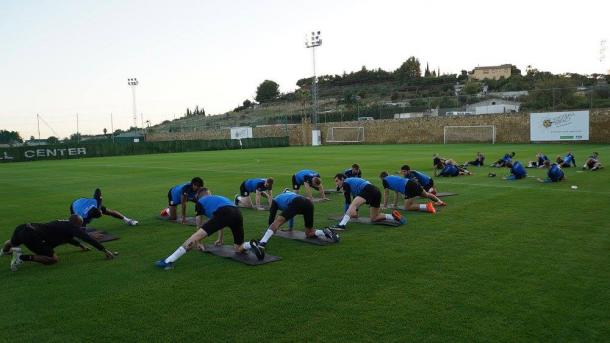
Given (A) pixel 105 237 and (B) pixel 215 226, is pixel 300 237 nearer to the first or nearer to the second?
(B) pixel 215 226

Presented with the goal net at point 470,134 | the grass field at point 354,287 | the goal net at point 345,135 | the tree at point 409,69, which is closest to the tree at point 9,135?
the goal net at point 345,135

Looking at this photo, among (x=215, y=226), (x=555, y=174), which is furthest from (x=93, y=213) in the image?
(x=555, y=174)

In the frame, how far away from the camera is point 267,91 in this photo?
6058 inches

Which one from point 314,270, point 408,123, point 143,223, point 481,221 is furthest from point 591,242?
point 408,123

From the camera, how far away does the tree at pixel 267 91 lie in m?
153

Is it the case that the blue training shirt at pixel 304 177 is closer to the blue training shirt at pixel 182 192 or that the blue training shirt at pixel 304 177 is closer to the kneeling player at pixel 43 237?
the blue training shirt at pixel 182 192

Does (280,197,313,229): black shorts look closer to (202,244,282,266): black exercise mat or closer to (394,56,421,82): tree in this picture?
(202,244,282,266): black exercise mat

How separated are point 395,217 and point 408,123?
48554 mm

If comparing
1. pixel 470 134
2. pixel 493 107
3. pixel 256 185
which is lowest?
pixel 256 185

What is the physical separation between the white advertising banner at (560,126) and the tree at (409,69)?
98706 mm

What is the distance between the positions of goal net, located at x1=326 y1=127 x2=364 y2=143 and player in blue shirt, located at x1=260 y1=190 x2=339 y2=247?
2109 inches

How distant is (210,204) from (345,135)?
56523 mm

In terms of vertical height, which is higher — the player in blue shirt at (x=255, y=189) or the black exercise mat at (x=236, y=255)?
the player in blue shirt at (x=255, y=189)

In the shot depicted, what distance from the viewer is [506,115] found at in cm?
5009
